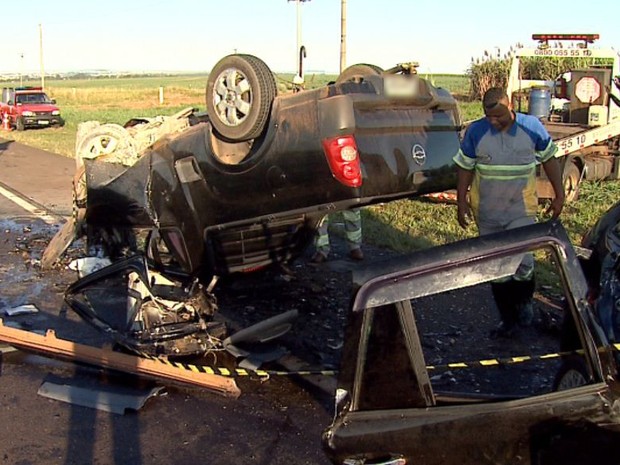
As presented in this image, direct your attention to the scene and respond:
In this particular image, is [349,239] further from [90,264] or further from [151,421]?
Answer: [151,421]

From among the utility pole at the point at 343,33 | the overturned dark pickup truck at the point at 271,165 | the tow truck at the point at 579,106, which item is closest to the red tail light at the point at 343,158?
the overturned dark pickup truck at the point at 271,165

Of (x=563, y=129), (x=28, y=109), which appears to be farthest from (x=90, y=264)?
(x=28, y=109)

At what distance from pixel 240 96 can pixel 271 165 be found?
515 millimetres

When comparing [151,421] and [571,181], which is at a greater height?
[571,181]

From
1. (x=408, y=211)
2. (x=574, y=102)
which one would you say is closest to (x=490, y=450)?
(x=408, y=211)

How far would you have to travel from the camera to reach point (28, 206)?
36.2 feet

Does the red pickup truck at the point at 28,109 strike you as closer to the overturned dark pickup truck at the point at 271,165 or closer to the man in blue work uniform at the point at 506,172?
the overturned dark pickup truck at the point at 271,165

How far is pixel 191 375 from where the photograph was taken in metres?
4.39

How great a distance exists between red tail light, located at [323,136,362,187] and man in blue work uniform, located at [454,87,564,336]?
938mm

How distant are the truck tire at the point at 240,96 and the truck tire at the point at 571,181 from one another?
643 cm

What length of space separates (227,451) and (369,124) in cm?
226

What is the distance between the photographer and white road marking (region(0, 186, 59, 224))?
32.7 ft

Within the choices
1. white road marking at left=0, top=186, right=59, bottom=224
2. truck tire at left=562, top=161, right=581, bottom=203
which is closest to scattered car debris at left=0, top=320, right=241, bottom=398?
white road marking at left=0, top=186, right=59, bottom=224

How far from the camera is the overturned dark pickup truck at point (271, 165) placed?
4691mm
